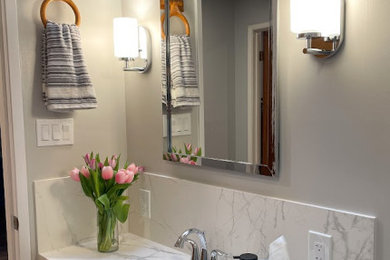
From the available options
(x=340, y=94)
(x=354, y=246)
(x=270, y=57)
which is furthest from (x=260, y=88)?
(x=354, y=246)

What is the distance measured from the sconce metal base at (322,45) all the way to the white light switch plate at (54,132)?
1084 mm

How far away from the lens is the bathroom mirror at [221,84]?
1.39 metres

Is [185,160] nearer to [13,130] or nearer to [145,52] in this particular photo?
[145,52]

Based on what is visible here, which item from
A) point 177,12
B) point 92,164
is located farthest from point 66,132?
point 177,12

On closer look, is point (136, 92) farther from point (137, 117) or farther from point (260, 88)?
point (260, 88)

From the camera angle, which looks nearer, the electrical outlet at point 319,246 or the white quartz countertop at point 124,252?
the electrical outlet at point 319,246

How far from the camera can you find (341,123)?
4.00 feet

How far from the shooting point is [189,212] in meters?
1.71

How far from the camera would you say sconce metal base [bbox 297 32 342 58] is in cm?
120

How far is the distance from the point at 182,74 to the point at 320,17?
2.30ft

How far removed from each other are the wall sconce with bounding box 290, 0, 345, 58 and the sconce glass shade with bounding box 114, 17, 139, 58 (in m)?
0.79

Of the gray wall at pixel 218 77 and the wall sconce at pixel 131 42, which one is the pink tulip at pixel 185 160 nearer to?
the gray wall at pixel 218 77

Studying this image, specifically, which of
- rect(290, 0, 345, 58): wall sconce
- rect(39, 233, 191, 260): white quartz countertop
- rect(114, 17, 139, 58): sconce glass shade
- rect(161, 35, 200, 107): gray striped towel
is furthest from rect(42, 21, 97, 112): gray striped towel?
rect(290, 0, 345, 58): wall sconce

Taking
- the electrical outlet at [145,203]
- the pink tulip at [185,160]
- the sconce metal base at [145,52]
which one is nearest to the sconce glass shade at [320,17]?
the pink tulip at [185,160]
